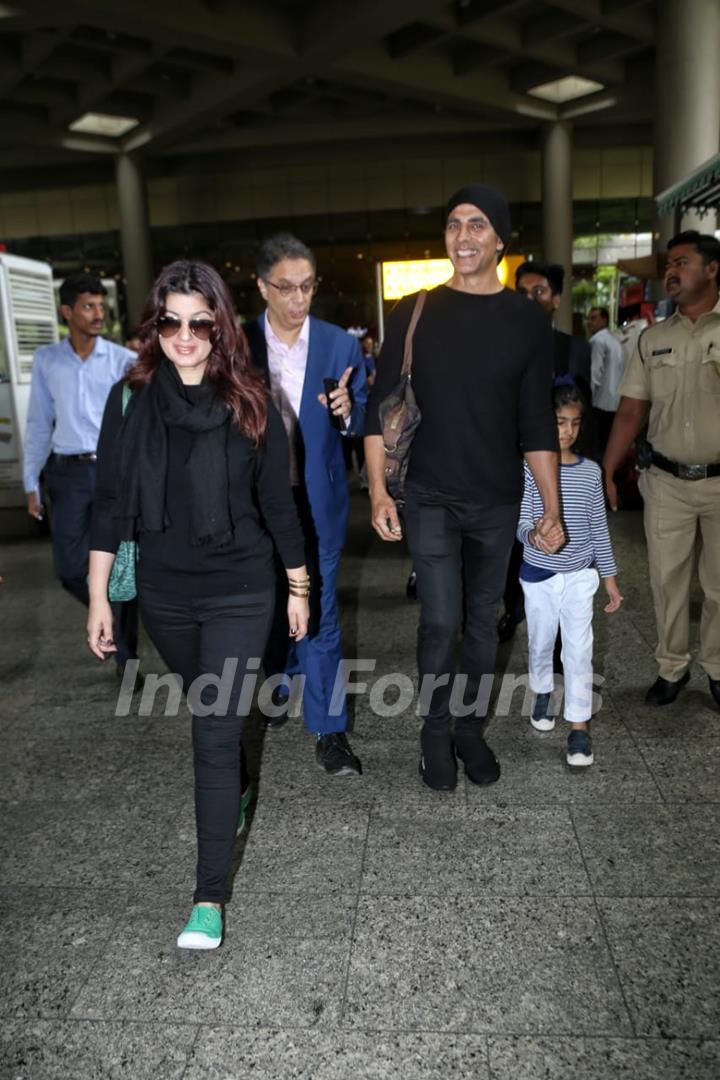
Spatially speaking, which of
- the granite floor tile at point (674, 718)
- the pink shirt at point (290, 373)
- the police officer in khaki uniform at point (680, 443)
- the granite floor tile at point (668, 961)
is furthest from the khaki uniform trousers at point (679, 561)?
the pink shirt at point (290, 373)

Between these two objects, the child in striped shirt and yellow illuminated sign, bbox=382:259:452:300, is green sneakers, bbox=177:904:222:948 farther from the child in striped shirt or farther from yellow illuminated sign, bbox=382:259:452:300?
yellow illuminated sign, bbox=382:259:452:300

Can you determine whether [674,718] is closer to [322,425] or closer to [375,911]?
[375,911]

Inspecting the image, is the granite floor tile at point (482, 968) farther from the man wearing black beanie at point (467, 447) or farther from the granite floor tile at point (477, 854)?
the man wearing black beanie at point (467, 447)

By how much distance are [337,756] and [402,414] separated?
145 centimetres

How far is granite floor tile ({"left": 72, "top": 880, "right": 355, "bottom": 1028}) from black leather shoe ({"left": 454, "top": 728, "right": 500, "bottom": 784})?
0.89 m

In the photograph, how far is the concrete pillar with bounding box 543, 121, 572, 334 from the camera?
21.6m

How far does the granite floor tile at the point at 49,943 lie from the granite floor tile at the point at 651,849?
1.55m

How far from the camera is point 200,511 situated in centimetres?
235

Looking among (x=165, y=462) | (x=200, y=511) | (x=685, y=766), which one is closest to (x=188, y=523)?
(x=200, y=511)

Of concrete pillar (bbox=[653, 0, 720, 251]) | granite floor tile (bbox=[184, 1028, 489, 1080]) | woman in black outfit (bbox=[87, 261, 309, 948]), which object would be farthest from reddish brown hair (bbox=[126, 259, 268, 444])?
concrete pillar (bbox=[653, 0, 720, 251])

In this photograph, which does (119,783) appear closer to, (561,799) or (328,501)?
(328,501)

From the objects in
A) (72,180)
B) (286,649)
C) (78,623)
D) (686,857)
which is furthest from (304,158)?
(686,857)

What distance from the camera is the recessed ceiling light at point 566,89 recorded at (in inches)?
797

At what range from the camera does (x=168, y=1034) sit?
7.06ft
